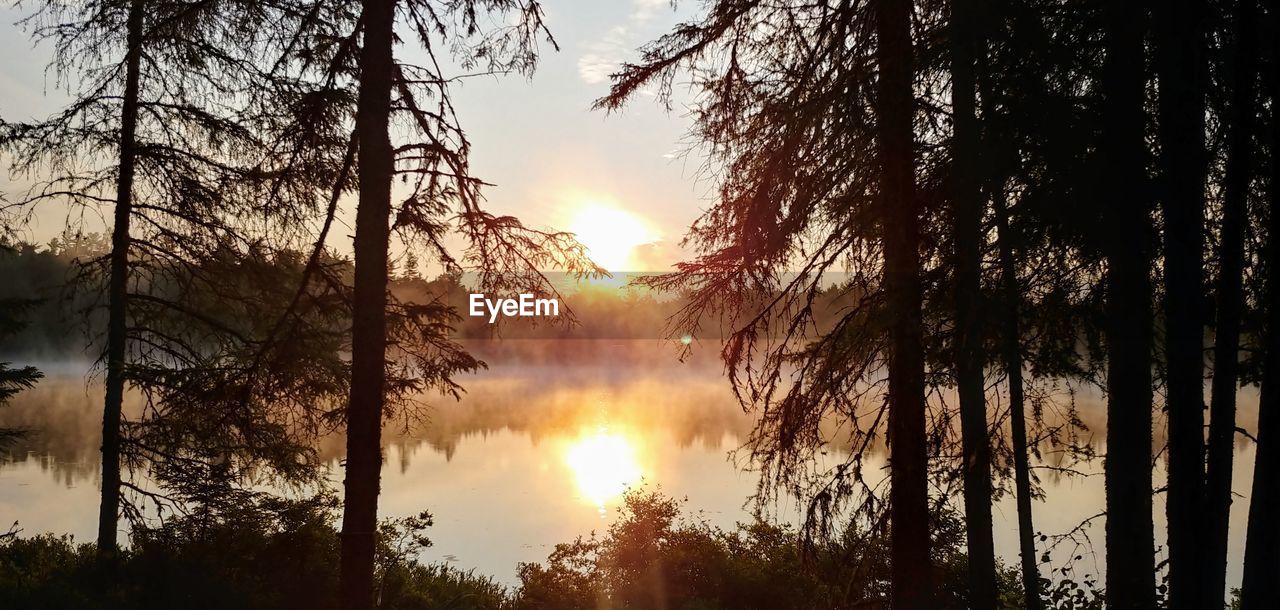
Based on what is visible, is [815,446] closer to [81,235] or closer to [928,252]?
[928,252]

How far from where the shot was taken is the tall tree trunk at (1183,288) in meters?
6.16

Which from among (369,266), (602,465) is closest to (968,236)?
(369,266)

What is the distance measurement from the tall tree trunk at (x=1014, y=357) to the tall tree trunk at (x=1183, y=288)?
1105 millimetres

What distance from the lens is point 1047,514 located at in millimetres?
22875

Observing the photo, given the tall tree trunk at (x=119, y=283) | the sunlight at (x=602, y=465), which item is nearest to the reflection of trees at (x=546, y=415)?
the tall tree trunk at (x=119, y=283)

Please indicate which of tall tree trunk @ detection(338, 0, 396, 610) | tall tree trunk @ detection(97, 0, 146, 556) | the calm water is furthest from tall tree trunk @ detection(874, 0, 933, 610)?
tall tree trunk @ detection(97, 0, 146, 556)

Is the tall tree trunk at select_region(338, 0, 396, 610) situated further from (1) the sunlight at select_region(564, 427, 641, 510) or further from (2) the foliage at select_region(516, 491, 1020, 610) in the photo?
(1) the sunlight at select_region(564, 427, 641, 510)

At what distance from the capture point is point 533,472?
3447 centimetres

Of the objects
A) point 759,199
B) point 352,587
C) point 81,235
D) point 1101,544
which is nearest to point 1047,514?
point 1101,544

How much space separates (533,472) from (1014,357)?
2924 centimetres

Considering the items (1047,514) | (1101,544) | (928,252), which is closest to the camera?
(928,252)

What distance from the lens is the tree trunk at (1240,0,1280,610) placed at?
20.5ft

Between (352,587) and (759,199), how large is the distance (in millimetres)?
5078

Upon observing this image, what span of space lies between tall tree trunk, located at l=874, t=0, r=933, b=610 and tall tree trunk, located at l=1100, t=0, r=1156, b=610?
151 centimetres
